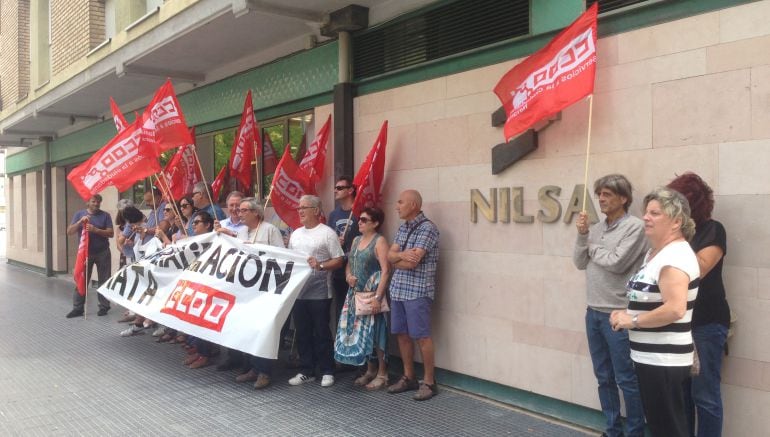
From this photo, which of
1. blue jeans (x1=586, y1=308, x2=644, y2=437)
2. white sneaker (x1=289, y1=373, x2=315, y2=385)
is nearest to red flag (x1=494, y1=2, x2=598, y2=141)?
blue jeans (x1=586, y1=308, x2=644, y2=437)

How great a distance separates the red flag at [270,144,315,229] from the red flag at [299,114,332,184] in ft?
0.38

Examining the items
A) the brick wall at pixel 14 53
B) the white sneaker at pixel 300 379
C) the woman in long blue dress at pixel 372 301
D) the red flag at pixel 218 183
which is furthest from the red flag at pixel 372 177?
the brick wall at pixel 14 53

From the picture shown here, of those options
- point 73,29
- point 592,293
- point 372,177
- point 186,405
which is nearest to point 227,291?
point 186,405

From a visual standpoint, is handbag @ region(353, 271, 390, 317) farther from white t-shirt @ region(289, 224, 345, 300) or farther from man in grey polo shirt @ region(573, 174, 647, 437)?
man in grey polo shirt @ region(573, 174, 647, 437)

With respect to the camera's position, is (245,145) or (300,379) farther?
(245,145)

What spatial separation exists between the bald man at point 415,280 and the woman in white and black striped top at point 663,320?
2375mm

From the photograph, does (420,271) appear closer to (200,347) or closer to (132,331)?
(200,347)

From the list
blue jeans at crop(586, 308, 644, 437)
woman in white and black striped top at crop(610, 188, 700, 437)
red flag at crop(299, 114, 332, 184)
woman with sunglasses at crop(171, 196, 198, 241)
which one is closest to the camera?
woman in white and black striped top at crop(610, 188, 700, 437)

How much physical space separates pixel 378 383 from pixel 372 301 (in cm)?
82

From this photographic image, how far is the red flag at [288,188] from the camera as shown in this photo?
665cm

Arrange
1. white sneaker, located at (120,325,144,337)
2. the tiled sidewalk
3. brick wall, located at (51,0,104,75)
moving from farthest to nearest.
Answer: brick wall, located at (51,0,104,75), white sneaker, located at (120,325,144,337), the tiled sidewalk

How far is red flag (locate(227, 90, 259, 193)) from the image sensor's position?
762 cm

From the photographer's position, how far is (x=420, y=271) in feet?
17.5

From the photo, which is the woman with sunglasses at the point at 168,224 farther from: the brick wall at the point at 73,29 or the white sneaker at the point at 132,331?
the brick wall at the point at 73,29
